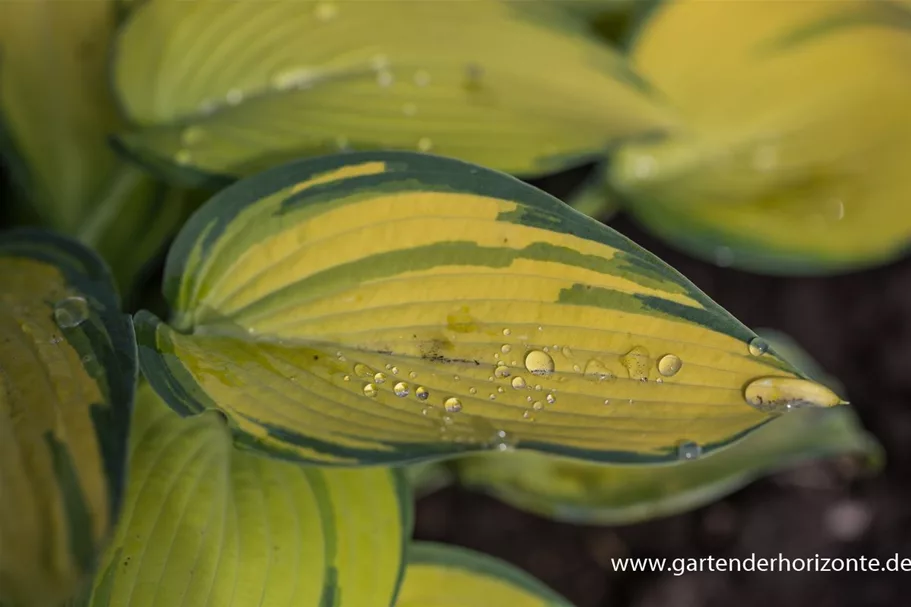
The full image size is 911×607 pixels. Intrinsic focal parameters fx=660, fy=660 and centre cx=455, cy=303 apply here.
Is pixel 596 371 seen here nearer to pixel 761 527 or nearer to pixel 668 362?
pixel 668 362

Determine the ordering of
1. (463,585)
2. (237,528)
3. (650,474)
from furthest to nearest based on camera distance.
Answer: (650,474), (463,585), (237,528)

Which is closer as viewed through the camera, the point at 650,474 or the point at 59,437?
the point at 59,437

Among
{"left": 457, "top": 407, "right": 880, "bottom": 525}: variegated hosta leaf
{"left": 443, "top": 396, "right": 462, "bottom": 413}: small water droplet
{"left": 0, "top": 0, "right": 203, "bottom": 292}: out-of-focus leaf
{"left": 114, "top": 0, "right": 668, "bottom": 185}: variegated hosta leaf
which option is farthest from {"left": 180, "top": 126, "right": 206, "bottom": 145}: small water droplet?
{"left": 457, "top": 407, "right": 880, "bottom": 525}: variegated hosta leaf

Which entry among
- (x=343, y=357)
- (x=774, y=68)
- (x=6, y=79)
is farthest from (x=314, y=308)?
(x=774, y=68)

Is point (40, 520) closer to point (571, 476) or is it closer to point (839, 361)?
point (571, 476)

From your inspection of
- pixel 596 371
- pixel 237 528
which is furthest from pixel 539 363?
pixel 237 528
